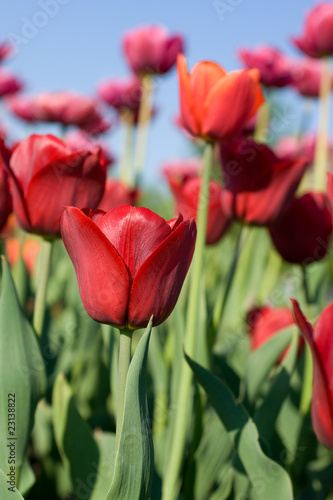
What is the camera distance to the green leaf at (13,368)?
0.55 m

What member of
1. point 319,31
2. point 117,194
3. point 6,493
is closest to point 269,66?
point 319,31

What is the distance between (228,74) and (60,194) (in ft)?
0.84

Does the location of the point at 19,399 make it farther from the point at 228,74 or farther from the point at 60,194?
the point at 228,74

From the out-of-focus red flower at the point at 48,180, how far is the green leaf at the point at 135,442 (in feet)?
0.72

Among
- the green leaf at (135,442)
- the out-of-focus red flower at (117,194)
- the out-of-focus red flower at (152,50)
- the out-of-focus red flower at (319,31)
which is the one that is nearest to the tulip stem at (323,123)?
the out-of-focus red flower at (319,31)

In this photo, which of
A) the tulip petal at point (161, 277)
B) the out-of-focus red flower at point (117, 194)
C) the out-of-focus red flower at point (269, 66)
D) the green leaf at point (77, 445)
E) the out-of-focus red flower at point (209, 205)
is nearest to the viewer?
the tulip petal at point (161, 277)

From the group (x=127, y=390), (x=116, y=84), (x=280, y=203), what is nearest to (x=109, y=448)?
(x=127, y=390)

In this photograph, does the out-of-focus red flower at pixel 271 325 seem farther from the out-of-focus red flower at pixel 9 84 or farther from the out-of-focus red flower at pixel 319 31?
the out-of-focus red flower at pixel 9 84

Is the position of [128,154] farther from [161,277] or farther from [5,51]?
[161,277]

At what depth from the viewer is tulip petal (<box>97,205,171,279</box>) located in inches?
15.9

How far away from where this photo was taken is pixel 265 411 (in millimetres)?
647

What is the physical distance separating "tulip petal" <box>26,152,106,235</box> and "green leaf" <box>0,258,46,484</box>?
7cm

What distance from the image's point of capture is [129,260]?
1.36ft

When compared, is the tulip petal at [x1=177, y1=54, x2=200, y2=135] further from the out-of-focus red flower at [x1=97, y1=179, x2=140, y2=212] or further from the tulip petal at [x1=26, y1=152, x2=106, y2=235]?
the out-of-focus red flower at [x1=97, y1=179, x2=140, y2=212]
